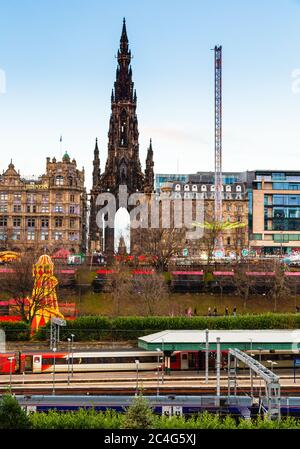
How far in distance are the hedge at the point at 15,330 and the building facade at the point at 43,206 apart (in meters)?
70.9

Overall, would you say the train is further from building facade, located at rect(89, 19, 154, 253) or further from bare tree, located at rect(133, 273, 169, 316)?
building facade, located at rect(89, 19, 154, 253)

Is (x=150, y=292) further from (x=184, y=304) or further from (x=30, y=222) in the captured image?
(x=30, y=222)

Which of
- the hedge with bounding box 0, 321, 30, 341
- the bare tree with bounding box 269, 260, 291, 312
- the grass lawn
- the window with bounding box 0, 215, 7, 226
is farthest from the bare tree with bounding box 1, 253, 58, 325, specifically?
the window with bounding box 0, 215, 7, 226

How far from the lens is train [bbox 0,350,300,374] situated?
1967 inches

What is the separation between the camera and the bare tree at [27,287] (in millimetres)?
61906

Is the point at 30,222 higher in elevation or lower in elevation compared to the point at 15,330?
higher

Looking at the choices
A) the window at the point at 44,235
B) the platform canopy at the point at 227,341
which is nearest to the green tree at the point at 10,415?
the platform canopy at the point at 227,341

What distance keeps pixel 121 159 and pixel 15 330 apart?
8622cm

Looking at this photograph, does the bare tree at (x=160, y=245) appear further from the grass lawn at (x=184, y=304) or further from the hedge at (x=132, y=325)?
the hedge at (x=132, y=325)

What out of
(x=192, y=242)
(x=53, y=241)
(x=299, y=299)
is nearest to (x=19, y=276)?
(x=299, y=299)

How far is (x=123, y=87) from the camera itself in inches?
5861

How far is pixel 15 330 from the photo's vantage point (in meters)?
60.7

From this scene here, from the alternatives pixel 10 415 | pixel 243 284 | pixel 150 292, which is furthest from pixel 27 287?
pixel 10 415
